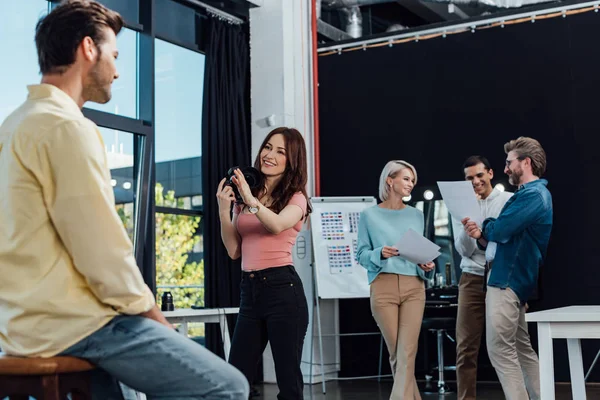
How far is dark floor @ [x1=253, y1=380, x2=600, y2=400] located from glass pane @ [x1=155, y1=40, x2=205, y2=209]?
1762 mm

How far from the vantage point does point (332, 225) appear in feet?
21.1

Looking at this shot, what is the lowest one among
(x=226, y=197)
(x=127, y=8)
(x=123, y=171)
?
(x=226, y=197)

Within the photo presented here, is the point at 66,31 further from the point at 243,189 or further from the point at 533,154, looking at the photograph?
the point at 533,154

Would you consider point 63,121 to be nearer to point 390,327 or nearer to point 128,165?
point 390,327

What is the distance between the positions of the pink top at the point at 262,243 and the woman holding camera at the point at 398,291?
1.30m

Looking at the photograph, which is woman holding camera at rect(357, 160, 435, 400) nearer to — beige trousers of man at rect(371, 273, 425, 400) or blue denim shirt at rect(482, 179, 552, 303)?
beige trousers of man at rect(371, 273, 425, 400)

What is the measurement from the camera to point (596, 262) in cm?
588

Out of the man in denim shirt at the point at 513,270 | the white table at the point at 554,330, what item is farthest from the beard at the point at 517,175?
the white table at the point at 554,330

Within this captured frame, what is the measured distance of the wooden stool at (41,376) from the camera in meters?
1.48

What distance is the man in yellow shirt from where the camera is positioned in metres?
1.48

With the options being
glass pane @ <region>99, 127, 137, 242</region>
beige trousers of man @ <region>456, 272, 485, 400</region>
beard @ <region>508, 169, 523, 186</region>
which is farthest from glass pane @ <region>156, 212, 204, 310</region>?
beard @ <region>508, 169, 523, 186</region>

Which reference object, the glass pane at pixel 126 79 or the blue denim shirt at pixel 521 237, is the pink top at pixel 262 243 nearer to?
the blue denim shirt at pixel 521 237

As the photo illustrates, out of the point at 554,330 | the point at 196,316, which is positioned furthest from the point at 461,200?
the point at 196,316

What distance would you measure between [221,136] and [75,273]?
5226mm
